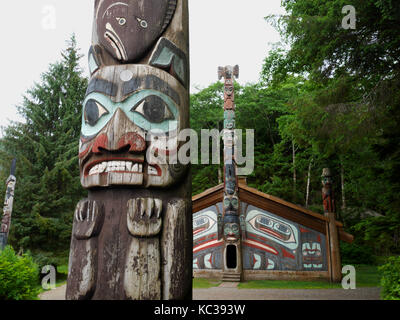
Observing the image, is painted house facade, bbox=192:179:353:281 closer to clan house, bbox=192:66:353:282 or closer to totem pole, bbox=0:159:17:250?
clan house, bbox=192:66:353:282

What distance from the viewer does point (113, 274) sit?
2.57 metres

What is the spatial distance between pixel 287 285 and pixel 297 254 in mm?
1257

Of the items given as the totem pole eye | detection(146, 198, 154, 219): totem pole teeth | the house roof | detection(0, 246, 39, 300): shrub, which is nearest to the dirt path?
the house roof

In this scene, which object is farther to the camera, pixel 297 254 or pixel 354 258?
pixel 354 258

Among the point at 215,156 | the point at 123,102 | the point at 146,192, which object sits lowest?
the point at 146,192

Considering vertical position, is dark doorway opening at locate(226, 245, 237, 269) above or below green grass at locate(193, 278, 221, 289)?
above

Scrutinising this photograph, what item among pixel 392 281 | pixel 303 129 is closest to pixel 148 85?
pixel 392 281

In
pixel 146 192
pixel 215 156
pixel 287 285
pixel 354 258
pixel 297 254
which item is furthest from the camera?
pixel 215 156

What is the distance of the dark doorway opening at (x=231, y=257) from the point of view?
10.1 meters

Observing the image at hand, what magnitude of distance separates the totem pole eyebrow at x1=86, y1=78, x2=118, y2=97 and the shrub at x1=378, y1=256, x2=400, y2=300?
10.7 feet

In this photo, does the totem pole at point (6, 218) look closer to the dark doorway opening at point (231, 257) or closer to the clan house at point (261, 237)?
the clan house at point (261, 237)

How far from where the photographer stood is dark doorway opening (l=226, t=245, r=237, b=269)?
1009 cm

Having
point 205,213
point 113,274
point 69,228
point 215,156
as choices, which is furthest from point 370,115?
point 215,156

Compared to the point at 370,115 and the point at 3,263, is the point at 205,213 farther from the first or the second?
the point at 3,263
